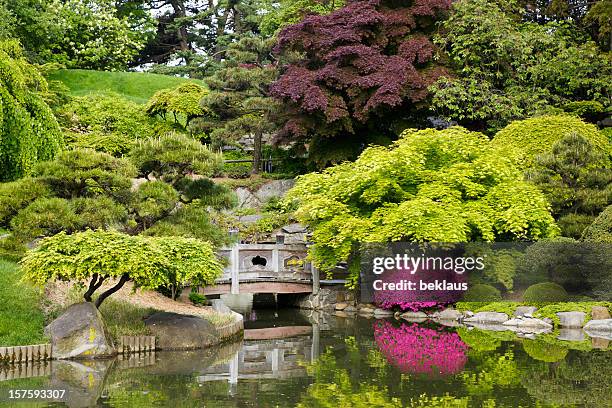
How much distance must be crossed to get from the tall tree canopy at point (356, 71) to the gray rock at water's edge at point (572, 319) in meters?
9.19

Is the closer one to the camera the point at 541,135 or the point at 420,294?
the point at 420,294

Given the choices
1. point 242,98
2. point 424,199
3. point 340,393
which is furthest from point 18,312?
point 242,98

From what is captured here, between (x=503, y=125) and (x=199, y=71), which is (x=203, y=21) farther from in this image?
(x=503, y=125)

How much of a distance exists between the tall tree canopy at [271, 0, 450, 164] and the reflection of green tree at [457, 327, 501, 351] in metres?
9.32

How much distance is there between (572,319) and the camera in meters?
18.8

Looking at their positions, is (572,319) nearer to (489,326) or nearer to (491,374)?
(489,326)

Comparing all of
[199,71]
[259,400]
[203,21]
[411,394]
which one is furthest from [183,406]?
[203,21]

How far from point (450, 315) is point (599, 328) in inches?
150

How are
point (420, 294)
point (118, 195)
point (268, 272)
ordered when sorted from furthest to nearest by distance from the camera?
point (268, 272)
point (420, 294)
point (118, 195)

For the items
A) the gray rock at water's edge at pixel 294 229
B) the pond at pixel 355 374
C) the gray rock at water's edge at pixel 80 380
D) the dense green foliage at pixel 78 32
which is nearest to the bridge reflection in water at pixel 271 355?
the pond at pixel 355 374

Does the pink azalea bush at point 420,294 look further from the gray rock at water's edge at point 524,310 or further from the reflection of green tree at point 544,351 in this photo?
the reflection of green tree at point 544,351

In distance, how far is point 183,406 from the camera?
34.5 feet

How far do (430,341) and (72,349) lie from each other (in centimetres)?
679

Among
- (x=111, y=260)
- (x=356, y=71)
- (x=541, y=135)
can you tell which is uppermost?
(x=356, y=71)
